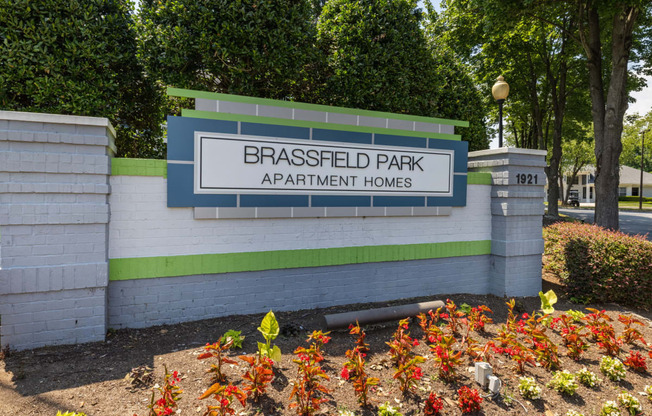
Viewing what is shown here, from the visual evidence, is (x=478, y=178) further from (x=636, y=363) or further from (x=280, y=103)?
(x=280, y=103)

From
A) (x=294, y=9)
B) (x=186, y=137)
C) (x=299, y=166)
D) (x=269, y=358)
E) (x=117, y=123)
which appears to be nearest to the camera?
(x=269, y=358)

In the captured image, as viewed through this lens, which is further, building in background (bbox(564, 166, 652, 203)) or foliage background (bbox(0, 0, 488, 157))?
building in background (bbox(564, 166, 652, 203))

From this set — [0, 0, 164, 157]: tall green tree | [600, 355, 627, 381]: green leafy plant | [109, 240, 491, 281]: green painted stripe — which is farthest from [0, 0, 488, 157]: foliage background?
[600, 355, 627, 381]: green leafy plant

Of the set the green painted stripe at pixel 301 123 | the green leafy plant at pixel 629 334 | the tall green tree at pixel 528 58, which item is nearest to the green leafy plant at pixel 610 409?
the green leafy plant at pixel 629 334

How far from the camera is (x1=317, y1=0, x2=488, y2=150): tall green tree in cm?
673

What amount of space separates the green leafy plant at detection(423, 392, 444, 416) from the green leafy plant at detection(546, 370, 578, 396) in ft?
4.33

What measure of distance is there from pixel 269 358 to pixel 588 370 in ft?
11.1

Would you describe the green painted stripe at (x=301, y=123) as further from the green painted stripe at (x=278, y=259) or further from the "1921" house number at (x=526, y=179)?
the green painted stripe at (x=278, y=259)

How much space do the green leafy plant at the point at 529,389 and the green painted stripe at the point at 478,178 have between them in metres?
3.56

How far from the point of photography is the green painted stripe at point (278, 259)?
4.48 meters

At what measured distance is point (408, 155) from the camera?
5785mm

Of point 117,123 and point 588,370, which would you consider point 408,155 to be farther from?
point 117,123

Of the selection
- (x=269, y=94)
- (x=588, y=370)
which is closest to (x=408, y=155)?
(x=269, y=94)

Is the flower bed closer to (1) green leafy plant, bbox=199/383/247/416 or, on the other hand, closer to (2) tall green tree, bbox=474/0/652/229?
(1) green leafy plant, bbox=199/383/247/416
